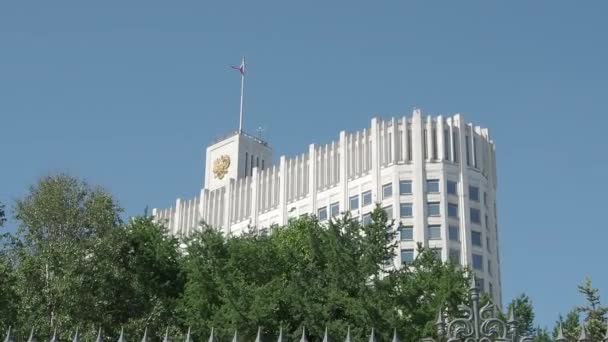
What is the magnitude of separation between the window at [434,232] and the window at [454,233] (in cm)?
101

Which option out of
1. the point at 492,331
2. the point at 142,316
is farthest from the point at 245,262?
the point at 492,331

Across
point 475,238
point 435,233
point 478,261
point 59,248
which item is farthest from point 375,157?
point 59,248

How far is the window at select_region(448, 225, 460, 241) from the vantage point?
286 ft

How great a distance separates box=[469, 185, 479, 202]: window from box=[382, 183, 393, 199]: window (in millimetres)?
7555

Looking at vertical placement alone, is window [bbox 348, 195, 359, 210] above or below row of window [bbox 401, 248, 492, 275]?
above

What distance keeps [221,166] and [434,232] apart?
31140mm

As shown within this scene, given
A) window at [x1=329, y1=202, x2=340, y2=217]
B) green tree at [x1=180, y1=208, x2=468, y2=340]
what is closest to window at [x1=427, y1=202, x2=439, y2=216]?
window at [x1=329, y1=202, x2=340, y2=217]

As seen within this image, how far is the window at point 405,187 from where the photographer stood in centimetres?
8919

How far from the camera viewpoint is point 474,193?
90500 mm

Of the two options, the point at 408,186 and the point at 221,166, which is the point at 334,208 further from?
the point at 221,166

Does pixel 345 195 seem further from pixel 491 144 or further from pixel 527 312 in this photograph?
pixel 527 312

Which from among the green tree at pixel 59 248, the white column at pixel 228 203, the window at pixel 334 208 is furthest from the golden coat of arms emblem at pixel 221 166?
the green tree at pixel 59 248

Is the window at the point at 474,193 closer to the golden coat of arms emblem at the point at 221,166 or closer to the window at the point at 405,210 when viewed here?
the window at the point at 405,210

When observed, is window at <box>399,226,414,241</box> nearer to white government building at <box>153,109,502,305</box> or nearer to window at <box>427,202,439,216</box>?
white government building at <box>153,109,502,305</box>
